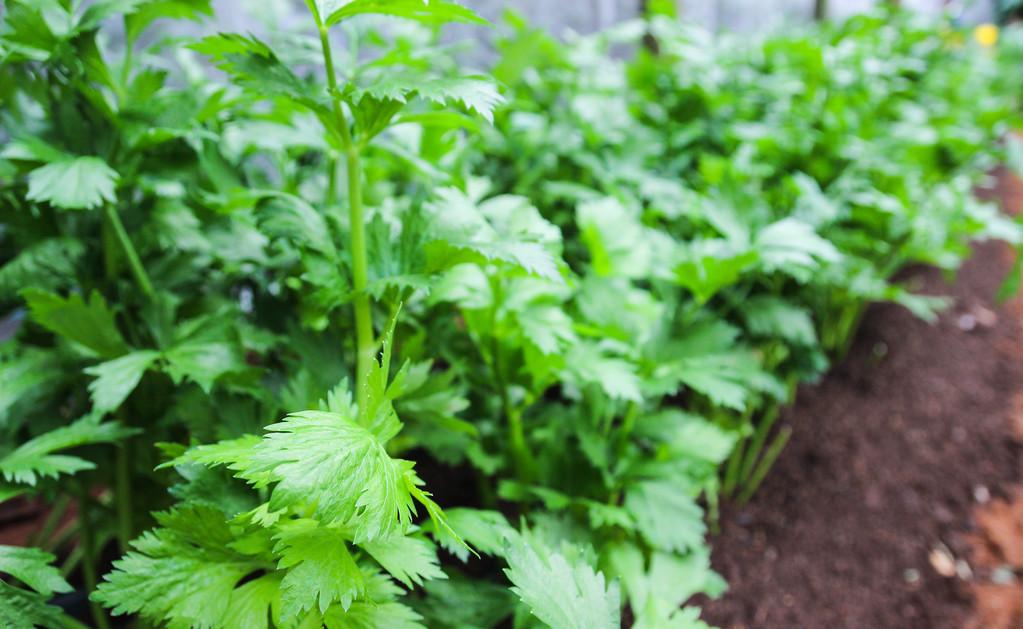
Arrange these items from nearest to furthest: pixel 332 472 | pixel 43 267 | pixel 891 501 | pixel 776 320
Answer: pixel 332 472
pixel 43 267
pixel 776 320
pixel 891 501

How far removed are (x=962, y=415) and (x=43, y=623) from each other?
6.53ft

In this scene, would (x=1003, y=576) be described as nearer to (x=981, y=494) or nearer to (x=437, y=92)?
(x=981, y=494)

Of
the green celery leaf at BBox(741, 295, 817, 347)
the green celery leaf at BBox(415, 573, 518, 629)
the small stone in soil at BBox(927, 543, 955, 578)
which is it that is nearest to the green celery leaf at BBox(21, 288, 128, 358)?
the green celery leaf at BBox(415, 573, 518, 629)

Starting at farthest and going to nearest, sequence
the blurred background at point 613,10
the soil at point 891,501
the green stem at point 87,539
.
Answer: the blurred background at point 613,10, the soil at point 891,501, the green stem at point 87,539

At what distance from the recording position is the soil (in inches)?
44.3

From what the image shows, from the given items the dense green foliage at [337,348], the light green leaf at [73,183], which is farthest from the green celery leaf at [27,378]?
the light green leaf at [73,183]

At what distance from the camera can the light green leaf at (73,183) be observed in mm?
685

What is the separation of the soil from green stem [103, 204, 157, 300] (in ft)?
3.17

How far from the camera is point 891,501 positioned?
1.38 m

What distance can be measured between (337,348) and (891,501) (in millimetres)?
1258

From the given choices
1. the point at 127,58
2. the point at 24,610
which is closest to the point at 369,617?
the point at 24,610

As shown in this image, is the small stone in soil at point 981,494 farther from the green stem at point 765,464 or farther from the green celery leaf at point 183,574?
the green celery leaf at point 183,574

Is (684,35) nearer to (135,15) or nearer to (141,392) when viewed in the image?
(135,15)

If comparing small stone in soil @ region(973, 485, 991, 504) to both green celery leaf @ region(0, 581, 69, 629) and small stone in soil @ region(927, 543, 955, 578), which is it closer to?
small stone in soil @ region(927, 543, 955, 578)
